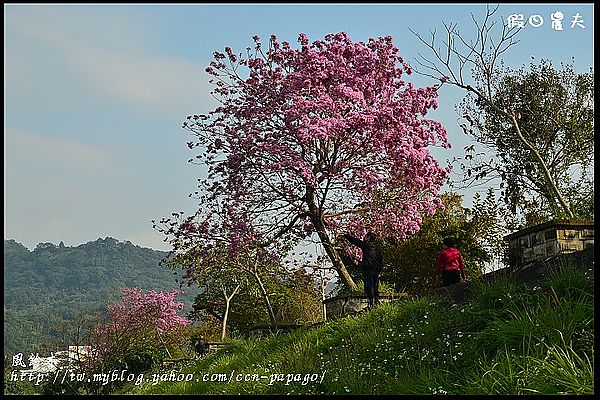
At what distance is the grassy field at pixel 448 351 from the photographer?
5773 mm

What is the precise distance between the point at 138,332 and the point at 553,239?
41.8 ft

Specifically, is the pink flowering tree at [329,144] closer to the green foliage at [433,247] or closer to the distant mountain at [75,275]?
the green foliage at [433,247]

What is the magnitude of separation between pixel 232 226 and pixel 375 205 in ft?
7.85

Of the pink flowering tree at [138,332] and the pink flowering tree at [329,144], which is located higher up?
the pink flowering tree at [329,144]

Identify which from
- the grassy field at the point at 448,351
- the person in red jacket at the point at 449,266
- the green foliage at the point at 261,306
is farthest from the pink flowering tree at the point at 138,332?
the person in red jacket at the point at 449,266

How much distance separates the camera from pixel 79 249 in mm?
84688

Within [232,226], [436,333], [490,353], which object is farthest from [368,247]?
[490,353]

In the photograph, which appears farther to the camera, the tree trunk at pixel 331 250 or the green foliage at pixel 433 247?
the green foliage at pixel 433 247

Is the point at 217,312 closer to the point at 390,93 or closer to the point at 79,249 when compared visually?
the point at 390,93

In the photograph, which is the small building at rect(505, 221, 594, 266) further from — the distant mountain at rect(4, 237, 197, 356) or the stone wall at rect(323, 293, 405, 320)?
the distant mountain at rect(4, 237, 197, 356)

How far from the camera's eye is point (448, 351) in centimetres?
687

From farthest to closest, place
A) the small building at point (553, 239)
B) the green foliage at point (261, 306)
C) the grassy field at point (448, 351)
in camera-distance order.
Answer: the green foliage at point (261, 306) → the small building at point (553, 239) → the grassy field at point (448, 351)

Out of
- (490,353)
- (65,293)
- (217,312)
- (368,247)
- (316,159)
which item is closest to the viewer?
(490,353)

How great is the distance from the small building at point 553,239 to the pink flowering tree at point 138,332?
32.8 ft
